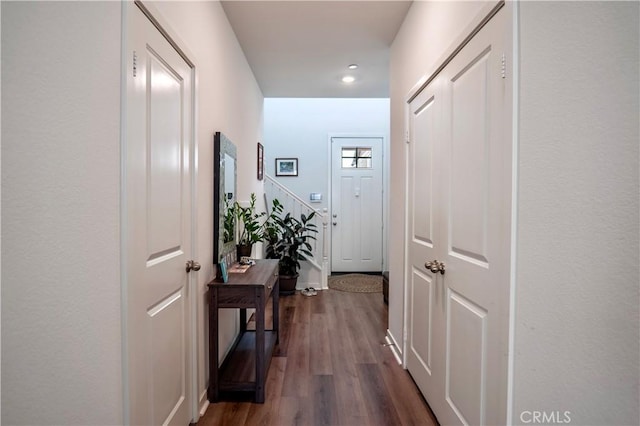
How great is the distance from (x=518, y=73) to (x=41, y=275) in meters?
1.68

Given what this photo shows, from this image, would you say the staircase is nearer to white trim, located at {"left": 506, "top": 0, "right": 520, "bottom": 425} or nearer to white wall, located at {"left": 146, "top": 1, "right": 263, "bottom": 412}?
white wall, located at {"left": 146, "top": 1, "right": 263, "bottom": 412}

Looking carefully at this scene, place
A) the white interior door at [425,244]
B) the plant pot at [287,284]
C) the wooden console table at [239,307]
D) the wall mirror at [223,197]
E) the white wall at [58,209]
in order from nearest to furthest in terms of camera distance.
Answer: the white wall at [58,209] < the white interior door at [425,244] < the wooden console table at [239,307] < the wall mirror at [223,197] < the plant pot at [287,284]

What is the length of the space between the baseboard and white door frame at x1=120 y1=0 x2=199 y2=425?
1482 millimetres

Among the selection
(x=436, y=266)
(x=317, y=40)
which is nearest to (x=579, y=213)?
(x=436, y=266)

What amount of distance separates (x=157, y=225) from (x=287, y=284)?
3042 millimetres

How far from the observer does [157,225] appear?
135 centimetres

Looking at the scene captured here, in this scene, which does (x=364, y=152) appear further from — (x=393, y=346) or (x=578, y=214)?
(x=578, y=214)

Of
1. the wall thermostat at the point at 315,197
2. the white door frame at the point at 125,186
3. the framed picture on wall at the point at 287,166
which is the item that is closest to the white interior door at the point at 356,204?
the wall thermostat at the point at 315,197

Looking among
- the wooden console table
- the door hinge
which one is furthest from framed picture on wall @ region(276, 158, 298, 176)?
the door hinge

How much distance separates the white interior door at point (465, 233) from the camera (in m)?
1.16

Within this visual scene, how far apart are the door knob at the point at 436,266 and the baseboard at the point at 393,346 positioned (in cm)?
102

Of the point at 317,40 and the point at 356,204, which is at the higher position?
the point at 317,40

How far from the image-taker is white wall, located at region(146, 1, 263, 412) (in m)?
1.72

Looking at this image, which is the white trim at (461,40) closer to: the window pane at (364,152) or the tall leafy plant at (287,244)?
the tall leafy plant at (287,244)
